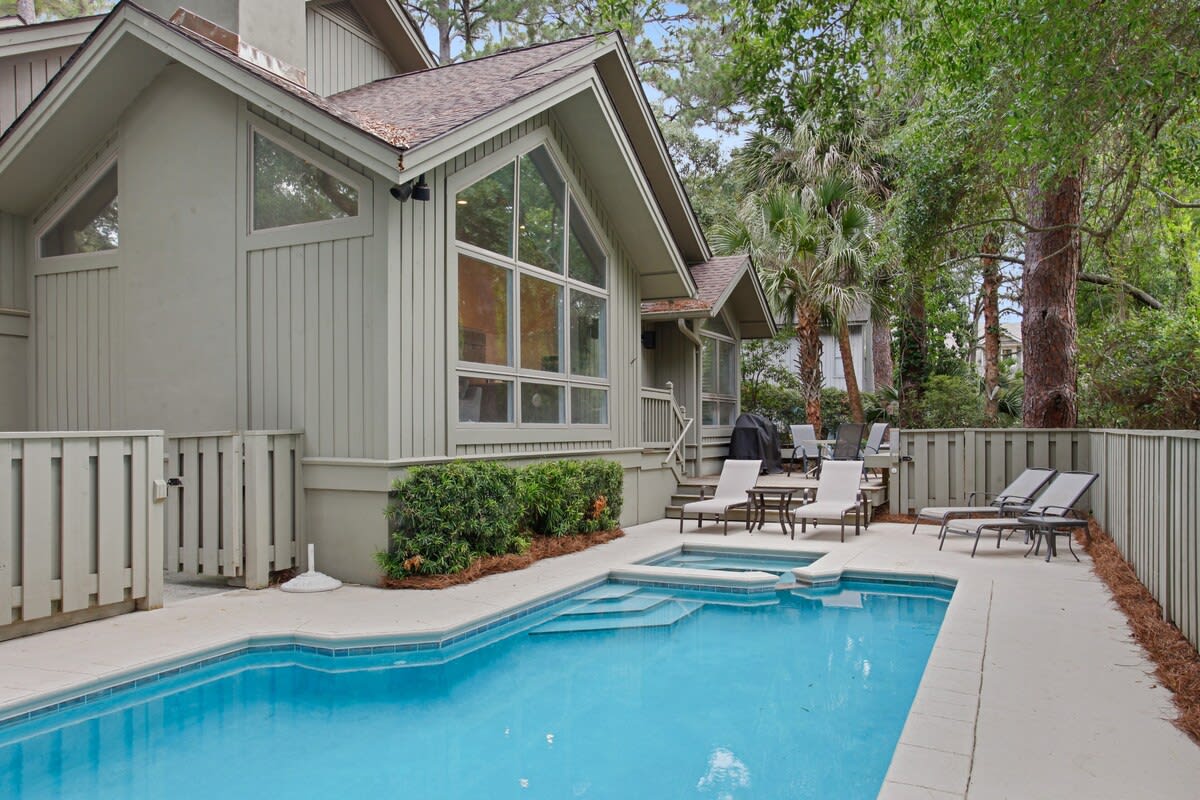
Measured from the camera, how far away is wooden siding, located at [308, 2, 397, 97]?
1137 centimetres

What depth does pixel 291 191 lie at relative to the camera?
25.6 ft

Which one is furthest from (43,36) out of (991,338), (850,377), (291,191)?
(991,338)

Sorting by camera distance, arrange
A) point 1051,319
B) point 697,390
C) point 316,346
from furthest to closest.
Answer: point 697,390, point 1051,319, point 316,346

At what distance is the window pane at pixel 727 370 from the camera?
50.1ft

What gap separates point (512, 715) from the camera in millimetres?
4742

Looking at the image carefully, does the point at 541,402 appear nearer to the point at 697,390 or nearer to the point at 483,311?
the point at 483,311

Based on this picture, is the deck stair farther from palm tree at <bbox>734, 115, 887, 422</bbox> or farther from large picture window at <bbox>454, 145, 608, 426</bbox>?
palm tree at <bbox>734, 115, 887, 422</bbox>

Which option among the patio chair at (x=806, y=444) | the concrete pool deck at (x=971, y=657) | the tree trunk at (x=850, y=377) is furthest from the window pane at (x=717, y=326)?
the concrete pool deck at (x=971, y=657)

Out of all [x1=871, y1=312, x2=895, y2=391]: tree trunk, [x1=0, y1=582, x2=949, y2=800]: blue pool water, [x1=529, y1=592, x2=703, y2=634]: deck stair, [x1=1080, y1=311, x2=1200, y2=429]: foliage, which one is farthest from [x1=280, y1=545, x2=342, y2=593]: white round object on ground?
[x1=871, y1=312, x2=895, y2=391]: tree trunk

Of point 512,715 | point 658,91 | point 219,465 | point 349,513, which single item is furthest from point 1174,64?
point 658,91

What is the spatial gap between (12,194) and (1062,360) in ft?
43.5

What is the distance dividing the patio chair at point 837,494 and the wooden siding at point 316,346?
5.62 metres

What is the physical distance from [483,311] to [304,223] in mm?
1902

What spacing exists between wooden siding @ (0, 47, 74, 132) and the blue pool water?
8.53 meters
